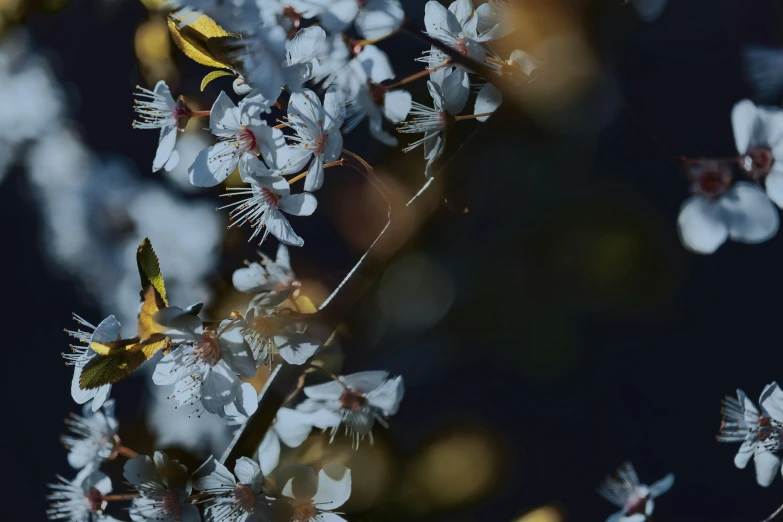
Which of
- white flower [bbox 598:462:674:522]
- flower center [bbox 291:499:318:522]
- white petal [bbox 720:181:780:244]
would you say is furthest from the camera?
white flower [bbox 598:462:674:522]

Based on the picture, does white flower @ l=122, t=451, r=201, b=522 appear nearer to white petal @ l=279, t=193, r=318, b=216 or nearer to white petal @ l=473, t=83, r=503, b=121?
white petal @ l=279, t=193, r=318, b=216

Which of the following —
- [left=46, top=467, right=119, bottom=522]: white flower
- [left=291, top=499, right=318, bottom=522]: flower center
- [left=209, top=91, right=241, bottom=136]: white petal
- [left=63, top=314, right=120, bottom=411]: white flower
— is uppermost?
[left=209, top=91, right=241, bottom=136]: white petal

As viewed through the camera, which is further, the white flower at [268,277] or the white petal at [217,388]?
the white flower at [268,277]

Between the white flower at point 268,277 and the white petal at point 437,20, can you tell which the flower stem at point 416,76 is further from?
the white flower at point 268,277

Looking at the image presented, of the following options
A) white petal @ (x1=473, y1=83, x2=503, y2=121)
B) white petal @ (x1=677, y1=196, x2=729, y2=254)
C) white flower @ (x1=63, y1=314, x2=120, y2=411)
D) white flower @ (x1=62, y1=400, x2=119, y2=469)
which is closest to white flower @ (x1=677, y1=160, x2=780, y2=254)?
white petal @ (x1=677, y1=196, x2=729, y2=254)

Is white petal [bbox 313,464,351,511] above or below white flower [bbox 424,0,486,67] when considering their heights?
below

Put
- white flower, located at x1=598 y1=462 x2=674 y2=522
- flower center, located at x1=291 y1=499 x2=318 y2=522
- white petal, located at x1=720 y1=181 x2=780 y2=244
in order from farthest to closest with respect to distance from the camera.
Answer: white flower, located at x1=598 y1=462 x2=674 y2=522
flower center, located at x1=291 y1=499 x2=318 y2=522
white petal, located at x1=720 y1=181 x2=780 y2=244

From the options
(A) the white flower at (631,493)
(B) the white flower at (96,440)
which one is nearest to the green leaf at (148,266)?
(B) the white flower at (96,440)
